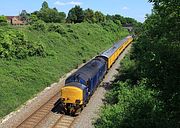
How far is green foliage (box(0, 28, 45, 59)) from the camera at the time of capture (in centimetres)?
3800

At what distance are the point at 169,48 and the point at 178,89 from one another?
1557mm

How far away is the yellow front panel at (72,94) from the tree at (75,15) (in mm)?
92170

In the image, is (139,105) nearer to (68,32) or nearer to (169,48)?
(169,48)

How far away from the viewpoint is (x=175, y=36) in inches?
489

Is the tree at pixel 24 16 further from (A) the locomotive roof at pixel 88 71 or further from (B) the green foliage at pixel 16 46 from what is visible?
(A) the locomotive roof at pixel 88 71

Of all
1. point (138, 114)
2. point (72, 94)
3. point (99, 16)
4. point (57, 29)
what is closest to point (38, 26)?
point (57, 29)

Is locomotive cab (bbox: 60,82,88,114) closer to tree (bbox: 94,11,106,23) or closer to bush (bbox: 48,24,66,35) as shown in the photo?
bush (bbox: 48,24,66,35)

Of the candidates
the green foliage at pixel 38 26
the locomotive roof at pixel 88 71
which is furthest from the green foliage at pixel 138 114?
the green foliage at pixel 38 26

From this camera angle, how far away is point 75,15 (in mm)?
117000

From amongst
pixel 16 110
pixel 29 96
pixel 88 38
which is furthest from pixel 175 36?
pixel 88 38

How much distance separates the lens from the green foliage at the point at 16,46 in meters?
38.0

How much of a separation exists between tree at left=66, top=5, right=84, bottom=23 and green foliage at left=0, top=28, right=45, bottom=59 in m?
72.4

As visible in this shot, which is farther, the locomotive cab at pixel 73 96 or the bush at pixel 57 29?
the bush at pixel 57 29

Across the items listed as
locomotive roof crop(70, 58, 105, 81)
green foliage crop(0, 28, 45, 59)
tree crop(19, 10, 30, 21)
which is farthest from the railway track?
A: tree crop(19, 10, 30, 21)
